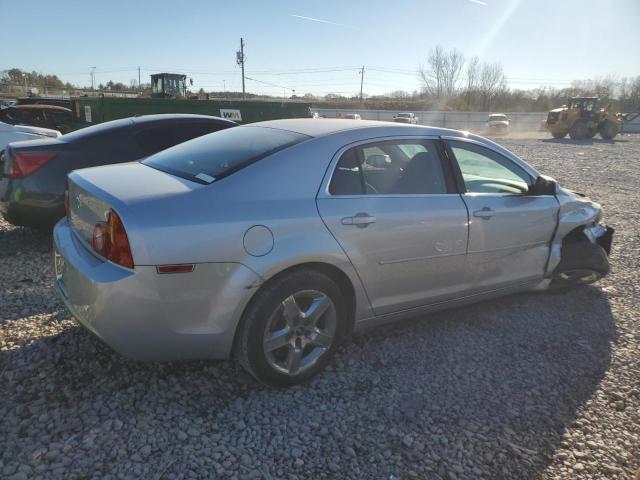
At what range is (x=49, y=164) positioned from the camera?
184 inches

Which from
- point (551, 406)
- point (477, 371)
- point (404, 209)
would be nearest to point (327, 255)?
point (404, 209)

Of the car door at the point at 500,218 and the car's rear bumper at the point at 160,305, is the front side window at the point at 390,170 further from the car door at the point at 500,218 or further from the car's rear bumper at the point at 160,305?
the car's rear bumper at the point at 160,305

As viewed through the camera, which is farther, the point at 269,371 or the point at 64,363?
the point at 64,363

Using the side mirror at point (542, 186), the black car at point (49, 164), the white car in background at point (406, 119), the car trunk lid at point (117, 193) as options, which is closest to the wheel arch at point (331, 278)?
the car trunk lid at point (117, 193)

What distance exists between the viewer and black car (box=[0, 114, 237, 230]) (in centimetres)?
462

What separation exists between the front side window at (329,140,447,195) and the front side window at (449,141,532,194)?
25cm

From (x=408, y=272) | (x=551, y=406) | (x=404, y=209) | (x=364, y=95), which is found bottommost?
(x=551, y=406)

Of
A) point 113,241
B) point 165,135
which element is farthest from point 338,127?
point 165,135

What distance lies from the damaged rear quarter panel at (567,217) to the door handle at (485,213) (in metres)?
0.91

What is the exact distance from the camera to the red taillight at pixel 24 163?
4.59m

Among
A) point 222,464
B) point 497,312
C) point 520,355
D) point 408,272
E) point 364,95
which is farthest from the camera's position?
point 364,95

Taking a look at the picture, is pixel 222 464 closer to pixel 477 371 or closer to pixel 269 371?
pixel 269 371

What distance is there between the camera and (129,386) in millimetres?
2736

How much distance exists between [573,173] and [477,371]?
12415 millimetres
